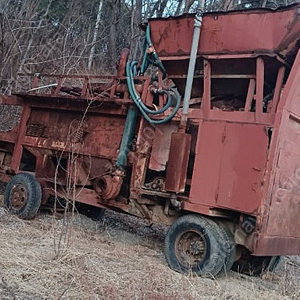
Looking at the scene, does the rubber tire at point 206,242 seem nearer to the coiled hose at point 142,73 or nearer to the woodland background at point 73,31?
the coiled hose at point 142,73

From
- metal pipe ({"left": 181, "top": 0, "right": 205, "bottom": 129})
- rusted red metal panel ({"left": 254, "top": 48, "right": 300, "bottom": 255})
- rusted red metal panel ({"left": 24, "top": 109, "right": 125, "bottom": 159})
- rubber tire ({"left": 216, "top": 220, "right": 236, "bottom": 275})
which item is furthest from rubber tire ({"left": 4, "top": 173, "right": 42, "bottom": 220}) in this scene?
rusted red metal panel ({"left": 254, "top": 48, "right": 300, "bottom": 255})

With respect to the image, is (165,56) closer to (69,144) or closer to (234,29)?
(234,29)

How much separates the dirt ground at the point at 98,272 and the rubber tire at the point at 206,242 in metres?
0.14

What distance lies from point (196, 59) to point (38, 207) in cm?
322

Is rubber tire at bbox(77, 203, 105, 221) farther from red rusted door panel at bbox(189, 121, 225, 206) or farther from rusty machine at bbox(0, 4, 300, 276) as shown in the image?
red rusted door panel at bbox(189, 121, 225, 206)

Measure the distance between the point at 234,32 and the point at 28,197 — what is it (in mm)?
3800

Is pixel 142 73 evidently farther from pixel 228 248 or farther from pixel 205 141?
pixel 228 248

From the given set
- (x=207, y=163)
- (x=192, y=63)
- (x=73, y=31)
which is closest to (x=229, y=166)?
(x=207, y=163)

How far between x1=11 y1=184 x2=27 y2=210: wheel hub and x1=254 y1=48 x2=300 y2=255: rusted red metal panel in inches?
145

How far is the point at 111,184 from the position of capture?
20.3ft

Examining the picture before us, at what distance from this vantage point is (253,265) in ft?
19.7

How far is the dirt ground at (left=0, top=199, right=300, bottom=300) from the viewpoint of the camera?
3736mm

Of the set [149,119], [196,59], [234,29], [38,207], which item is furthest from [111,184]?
[234,29]

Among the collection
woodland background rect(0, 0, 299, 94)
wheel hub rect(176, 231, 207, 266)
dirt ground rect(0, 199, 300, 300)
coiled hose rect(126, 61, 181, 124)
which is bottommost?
dirt ground rect(0, 199, 300, 300)
